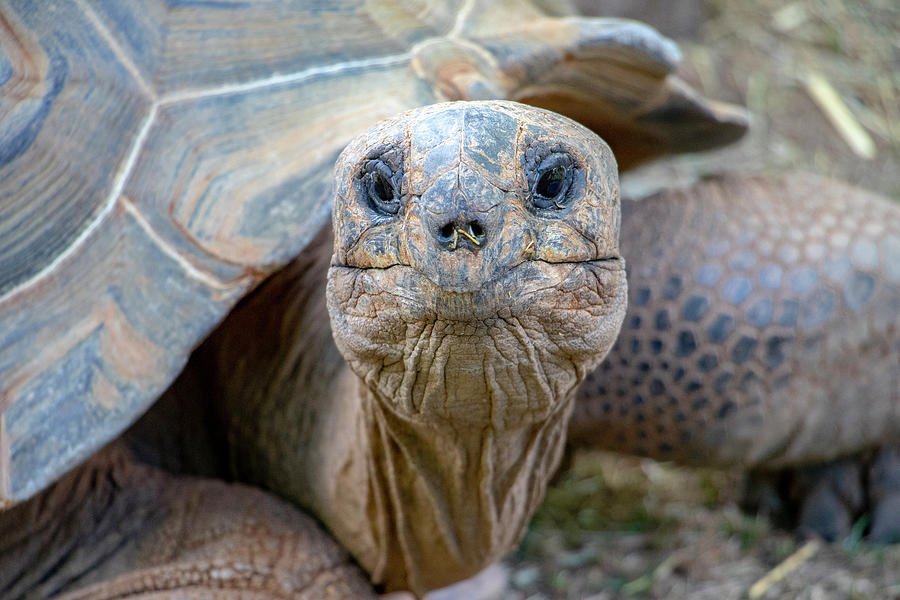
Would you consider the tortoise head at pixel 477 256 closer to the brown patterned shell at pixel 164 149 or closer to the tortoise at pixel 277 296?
the tortoise at pixel 277 296

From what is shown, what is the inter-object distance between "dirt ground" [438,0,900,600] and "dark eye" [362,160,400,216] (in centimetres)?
154

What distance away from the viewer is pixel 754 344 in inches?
85.0

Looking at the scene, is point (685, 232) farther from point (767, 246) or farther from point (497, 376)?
point (497, 376)

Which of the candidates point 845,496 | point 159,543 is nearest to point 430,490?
point 159,543

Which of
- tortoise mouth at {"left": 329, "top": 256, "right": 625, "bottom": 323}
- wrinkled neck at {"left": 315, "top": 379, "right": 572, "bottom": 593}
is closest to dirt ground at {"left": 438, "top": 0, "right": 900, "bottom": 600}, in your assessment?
wrinkled neck at {"left": 315, "top": 379, "right": 572, "bottom": 593}

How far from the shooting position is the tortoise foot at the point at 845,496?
2.36 m

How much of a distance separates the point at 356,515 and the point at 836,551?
1269 mm

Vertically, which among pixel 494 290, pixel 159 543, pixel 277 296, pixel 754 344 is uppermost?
pixel 494 290

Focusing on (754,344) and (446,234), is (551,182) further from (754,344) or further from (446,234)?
(754,344)

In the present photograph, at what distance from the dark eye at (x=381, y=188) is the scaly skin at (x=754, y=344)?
116cm

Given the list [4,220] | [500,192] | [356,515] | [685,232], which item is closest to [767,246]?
[685,232]

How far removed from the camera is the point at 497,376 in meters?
1.20

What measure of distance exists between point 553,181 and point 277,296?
3.11ft

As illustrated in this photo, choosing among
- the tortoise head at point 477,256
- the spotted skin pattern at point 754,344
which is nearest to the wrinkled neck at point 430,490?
the tortoise head at point 477,256
